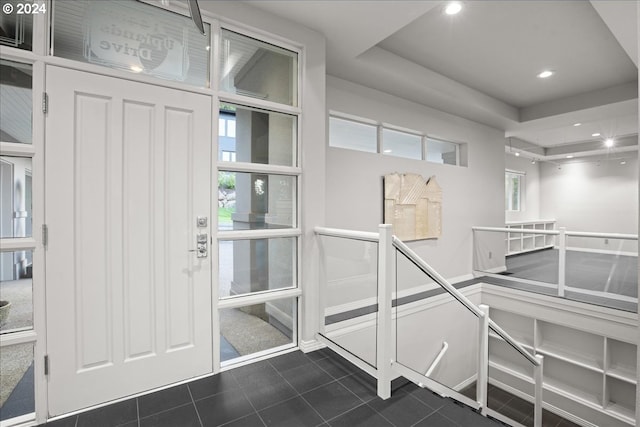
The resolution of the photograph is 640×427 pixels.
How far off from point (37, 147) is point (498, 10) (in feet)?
12.7

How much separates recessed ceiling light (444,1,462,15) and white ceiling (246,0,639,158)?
0.06 meters

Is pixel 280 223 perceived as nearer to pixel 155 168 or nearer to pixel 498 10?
pixel 155 168

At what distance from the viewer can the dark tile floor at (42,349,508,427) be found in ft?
5.88

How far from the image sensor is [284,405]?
194cm

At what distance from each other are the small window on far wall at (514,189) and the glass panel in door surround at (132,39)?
925 centimetres

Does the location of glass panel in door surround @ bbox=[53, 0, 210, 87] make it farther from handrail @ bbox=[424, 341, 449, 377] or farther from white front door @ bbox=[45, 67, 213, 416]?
handrail @ bbox=[424, 341, 449, 377]

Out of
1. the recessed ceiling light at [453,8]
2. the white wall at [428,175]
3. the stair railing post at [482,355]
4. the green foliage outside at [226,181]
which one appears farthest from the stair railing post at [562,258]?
the green foliage outside at [226,181]

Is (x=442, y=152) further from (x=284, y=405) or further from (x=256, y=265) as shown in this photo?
(x=284, y=405)

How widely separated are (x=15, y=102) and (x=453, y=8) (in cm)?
342

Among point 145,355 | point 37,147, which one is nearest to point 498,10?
point 37,147

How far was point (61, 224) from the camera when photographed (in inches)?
73.0

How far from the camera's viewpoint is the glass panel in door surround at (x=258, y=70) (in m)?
2.44

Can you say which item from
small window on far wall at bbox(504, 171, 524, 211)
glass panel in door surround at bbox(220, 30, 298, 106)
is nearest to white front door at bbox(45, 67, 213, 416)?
glass panel in door surround at bbox(220, 30, 298, 106)

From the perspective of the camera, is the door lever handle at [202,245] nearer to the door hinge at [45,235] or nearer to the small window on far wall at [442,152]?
the door hinge at [45,235]
